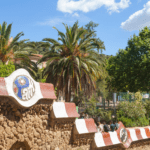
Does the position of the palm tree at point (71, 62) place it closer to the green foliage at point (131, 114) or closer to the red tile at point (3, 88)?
the green foliage at point (131, 114)

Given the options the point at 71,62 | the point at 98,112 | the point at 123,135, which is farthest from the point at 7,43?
the point at 123,135

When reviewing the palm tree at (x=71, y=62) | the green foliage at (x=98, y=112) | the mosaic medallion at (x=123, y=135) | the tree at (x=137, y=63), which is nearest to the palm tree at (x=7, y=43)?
the palm tree at (x=71, y=62)

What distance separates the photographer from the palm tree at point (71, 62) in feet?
64.1

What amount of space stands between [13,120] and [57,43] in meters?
14.4

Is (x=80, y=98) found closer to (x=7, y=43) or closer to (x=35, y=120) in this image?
(x=7, y=43)

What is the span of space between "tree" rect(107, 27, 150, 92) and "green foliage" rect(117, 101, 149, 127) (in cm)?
1333

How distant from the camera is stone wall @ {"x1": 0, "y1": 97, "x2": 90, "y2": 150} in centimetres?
583

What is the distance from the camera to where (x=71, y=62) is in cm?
1947

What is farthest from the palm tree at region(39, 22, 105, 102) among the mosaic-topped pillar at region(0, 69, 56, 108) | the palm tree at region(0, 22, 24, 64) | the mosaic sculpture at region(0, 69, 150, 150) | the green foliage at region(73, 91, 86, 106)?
the mosaic-topped pillar at region(0, 69, 56, 108)

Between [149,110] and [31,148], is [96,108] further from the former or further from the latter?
[31,148]

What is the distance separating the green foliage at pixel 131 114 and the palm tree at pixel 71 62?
362 centimetres

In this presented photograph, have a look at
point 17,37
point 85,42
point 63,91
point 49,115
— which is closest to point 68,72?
point 63,91

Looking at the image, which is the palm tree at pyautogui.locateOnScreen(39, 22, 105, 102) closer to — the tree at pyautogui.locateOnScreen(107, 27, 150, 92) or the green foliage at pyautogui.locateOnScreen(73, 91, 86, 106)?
the green foliage at pyautogui.locateOnScreen(73, 91, 86, 106)

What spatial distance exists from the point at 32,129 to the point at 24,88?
4.01ft
